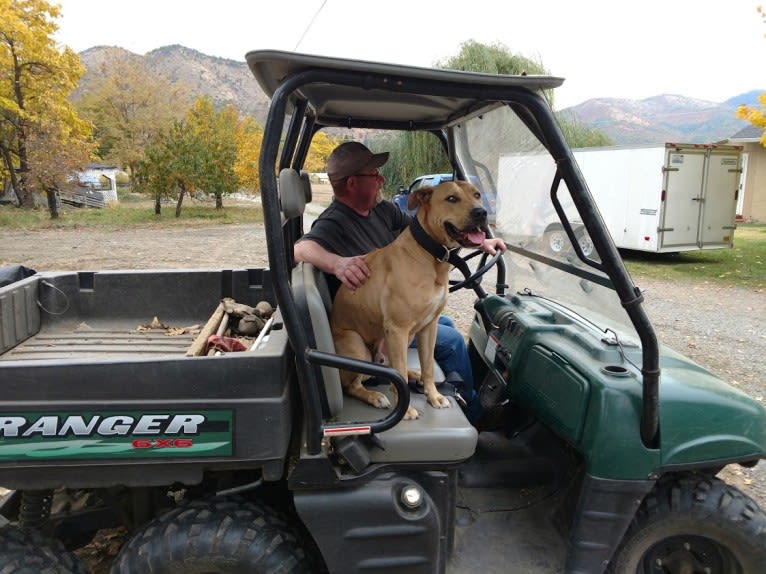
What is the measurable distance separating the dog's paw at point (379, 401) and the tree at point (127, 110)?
157ft

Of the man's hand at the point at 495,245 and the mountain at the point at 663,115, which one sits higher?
the mountain at the point at 663,115

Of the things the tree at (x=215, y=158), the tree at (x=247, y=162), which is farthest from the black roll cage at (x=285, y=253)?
the tree at (x=215, y=158)

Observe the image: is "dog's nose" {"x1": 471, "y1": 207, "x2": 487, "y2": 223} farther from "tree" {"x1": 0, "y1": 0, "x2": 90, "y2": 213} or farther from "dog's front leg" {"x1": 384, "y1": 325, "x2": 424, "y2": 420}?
"tree" {"x1": 0, "y1": 0, "x2": 90, "y2": 213}

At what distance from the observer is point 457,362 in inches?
119

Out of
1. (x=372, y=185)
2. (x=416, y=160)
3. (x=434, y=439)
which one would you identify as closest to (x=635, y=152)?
(x=416, y=160)

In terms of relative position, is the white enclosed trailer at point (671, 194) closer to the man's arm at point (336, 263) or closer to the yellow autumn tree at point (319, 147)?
the yellow autumn tree at point (319, 147)

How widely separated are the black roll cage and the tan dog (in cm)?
35

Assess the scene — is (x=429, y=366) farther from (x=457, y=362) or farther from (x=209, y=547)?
(x=209, y=547)

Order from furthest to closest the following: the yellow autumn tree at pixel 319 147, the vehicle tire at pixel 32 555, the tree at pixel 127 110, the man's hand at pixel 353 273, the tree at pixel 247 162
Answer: the tree at pixel 127 110 → the tree at pixel 247 162 → the yellow autumn tree at pixel 319 147 → the man's hand at pixel 353 273 → the vehicle tire at pixel 32 555

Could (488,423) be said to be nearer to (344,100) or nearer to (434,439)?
(434,439)

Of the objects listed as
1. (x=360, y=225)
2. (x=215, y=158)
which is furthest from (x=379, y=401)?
(x=215, y=158)

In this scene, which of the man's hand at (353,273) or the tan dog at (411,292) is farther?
the man's hand at (353,273)

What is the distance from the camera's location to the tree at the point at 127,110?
152ft

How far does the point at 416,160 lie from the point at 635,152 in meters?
6.41
